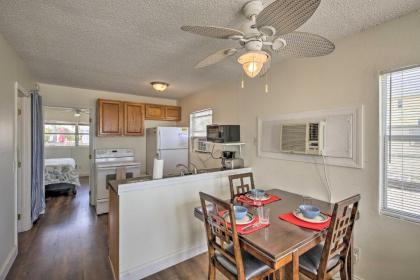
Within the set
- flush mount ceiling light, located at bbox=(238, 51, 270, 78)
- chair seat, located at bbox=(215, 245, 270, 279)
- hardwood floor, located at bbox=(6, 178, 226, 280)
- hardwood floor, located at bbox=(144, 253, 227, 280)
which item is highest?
flush mount ceiling light, located at bbox=(238, 51, 270, 78)

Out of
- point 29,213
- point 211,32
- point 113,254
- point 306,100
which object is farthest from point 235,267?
point 29,213

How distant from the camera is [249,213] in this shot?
5.64ft

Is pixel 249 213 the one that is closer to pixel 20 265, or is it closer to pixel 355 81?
pixel 355 81

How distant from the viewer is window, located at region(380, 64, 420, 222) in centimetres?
158

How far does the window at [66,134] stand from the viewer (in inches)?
275

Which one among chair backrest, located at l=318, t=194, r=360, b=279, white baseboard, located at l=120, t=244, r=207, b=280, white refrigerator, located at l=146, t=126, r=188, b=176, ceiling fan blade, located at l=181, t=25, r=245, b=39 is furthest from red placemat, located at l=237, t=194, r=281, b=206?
white refrigerator, located at l=146, t=126, r=188, b=176

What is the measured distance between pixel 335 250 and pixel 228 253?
770 millimetres

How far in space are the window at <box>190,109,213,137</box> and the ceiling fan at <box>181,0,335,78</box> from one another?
2.50m

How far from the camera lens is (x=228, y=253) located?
1.47 m

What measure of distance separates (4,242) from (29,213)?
3.99ft

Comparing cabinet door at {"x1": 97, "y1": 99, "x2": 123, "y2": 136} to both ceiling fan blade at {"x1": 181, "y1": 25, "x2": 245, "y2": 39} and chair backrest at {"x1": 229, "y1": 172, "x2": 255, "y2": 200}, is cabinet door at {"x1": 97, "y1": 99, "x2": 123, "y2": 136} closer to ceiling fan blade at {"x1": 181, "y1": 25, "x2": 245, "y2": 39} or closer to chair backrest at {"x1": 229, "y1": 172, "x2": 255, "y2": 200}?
chair backrest at {"x1": 229, "y1": 172, "x2": 255, "y2": 200}

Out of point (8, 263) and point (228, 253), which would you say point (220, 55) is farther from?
point (8, 263)

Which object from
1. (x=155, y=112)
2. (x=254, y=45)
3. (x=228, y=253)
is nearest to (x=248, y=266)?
(x=228, y=253)

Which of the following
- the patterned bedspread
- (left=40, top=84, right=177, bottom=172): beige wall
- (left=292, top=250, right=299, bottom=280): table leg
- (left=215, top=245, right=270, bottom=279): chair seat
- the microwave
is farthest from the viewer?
the patterned bedspread
